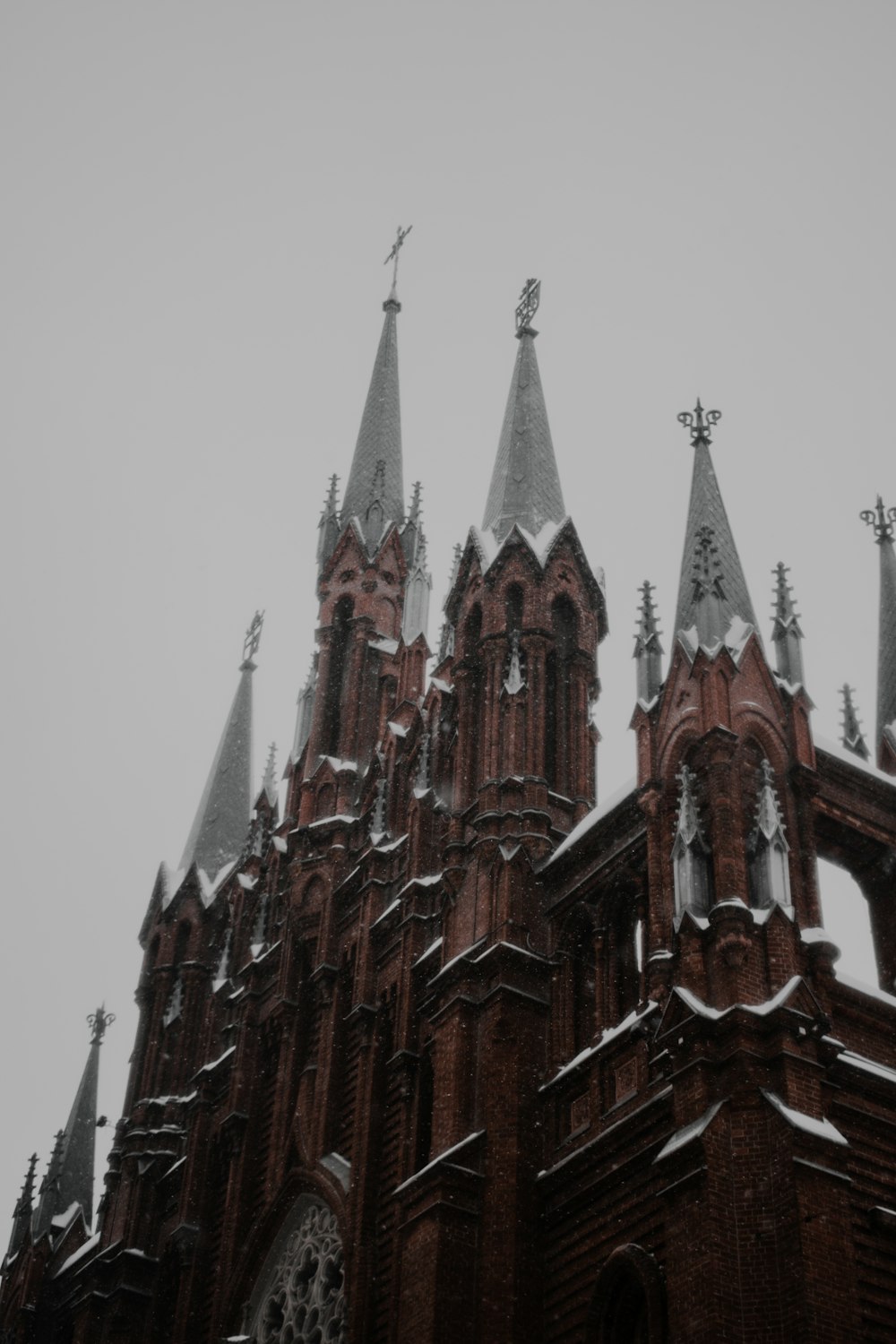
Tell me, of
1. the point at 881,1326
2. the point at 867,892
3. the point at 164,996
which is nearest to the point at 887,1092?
the point at 881,1326

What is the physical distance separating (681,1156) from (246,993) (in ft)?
50.6

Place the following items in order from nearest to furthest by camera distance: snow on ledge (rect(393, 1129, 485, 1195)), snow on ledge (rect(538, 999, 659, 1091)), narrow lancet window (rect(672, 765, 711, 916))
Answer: narrow lancet window (rect(672, 765, 711, 916))
snow on ledge (rect(538, 999, 659, 1091))
snow on ledge (rect(393, 1129, 485, 1195))

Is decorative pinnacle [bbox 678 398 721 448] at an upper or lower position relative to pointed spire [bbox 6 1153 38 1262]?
upper

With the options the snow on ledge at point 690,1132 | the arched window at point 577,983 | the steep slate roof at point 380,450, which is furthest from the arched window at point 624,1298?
the steep slate roof at point 380,450

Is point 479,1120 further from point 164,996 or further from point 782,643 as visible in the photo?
point 164,996

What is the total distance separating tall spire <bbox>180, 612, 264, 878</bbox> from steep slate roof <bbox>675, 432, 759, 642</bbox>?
17.6 metres

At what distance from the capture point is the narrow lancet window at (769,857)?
22.4 meters

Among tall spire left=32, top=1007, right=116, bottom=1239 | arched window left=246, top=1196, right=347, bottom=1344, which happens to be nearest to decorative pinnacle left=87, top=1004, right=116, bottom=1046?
tall spire left=32, top=1007, right=116, bottom=1239

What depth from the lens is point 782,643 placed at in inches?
1052

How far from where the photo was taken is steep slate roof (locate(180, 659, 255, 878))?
42344mm

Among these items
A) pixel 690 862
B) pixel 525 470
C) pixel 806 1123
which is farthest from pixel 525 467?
pixel 806 1123

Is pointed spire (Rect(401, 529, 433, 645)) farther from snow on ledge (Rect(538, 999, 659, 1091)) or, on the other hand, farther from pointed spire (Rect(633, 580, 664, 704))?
snow on ledge (Rect(538, 999, 659, 1091))

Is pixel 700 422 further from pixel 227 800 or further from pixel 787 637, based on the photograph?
pixel 227 800

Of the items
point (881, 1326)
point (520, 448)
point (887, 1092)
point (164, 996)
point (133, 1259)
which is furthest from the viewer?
point (164, 996)
